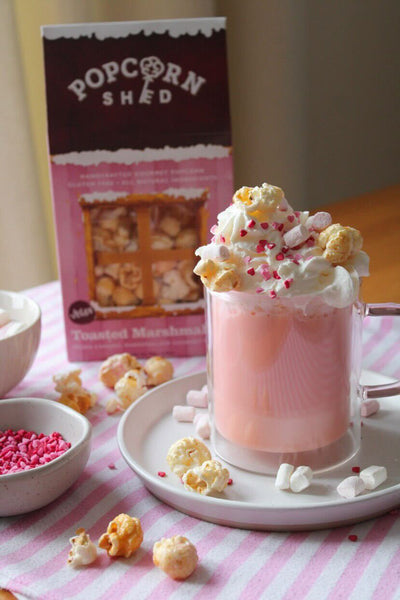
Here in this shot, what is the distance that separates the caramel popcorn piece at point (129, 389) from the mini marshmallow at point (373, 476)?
355mm

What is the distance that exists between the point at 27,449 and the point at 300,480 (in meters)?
0.31

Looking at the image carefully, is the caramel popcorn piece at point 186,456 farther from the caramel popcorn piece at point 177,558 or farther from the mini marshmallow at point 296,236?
the mini marshmallow at point 296,236

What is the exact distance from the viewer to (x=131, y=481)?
0.90 metres

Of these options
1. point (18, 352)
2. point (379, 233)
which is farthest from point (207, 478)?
point (379, 233)

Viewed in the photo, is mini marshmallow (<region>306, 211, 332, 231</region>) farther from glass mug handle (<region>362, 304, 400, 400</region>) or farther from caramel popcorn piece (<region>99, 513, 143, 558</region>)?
caramel popcorn piece (<region>99, 513, 143, 558</region>)

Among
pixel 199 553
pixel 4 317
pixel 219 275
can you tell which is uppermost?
pixel 219 275

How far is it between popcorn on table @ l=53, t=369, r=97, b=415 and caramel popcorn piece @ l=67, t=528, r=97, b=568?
1.02 ft

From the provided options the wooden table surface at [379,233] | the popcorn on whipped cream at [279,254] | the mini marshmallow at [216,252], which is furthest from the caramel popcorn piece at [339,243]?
the wooden table surface at [379,233]

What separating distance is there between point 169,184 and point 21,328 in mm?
310

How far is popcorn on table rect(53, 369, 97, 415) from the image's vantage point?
1059 millimetres

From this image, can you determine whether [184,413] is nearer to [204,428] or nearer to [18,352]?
[204,428]

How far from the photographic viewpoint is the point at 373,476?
0.82 metres

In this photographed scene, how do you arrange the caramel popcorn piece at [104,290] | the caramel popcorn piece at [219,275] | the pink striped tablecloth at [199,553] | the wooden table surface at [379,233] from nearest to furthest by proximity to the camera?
1. the pink striped tablecloth at [199,553]
2. the caramel popcorn piece at [219,275]
3. the caramel popcorn piece at [104,290]
4. the wooden table surface at [379,233]

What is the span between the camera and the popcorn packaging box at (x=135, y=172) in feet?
3.74
